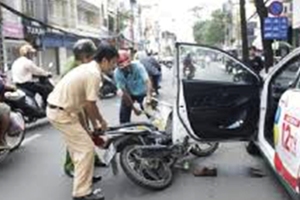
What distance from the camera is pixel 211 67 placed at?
8500mm

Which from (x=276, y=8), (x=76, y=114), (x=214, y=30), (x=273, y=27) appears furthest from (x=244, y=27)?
(x=214, y=30)

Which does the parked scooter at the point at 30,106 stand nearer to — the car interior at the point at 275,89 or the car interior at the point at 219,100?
the car interior at the point at 219,100

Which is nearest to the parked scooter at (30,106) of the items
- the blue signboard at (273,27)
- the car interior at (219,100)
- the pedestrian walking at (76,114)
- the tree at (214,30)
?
the car interior at (219,100)

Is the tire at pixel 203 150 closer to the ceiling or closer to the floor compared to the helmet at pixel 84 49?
closer to the floor

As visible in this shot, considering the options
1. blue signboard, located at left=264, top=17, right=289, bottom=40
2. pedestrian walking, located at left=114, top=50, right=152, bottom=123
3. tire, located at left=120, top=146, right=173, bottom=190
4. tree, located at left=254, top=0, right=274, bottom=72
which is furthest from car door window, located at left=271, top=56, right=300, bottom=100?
blue signboard, located at left=264, top=17, right=289, bottom=40

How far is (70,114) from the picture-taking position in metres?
6.97

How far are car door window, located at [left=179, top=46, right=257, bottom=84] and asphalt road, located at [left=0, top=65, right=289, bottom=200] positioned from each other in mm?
1177

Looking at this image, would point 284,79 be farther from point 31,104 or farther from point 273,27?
point 273,27

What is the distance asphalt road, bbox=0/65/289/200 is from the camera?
7422mm

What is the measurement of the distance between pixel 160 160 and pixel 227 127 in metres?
1.07

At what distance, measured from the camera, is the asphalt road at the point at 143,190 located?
742cm

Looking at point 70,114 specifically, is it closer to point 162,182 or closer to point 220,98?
point 162,182

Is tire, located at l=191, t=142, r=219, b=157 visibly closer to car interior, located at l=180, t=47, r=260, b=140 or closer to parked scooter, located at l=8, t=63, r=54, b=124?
car interior, located at l=180, t=47, r=260, b=140

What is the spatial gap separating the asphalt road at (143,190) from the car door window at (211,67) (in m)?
1.18
